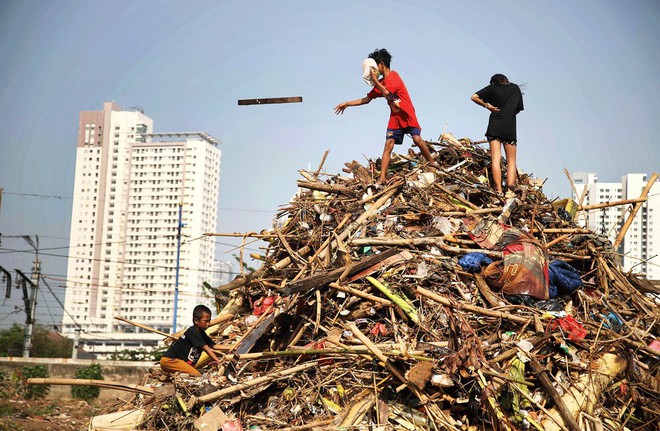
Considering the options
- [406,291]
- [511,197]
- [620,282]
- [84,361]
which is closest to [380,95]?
[511,197]

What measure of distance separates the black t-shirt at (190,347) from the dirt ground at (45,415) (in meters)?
6.66

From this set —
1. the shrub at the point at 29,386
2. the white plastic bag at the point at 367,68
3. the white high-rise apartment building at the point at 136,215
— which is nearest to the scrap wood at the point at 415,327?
the white plastic bag at the point at 367,68

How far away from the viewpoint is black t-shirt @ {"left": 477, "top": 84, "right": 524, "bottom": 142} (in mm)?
7133

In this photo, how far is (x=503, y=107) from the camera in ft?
23.6

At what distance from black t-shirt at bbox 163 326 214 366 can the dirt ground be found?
6661 mm

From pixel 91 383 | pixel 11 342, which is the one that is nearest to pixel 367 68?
pixel 91 383

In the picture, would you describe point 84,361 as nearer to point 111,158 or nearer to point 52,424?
point 52,424

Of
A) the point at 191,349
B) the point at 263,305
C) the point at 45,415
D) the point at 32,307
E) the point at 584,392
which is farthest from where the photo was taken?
the point at 32,307

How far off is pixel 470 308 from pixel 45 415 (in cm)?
1066

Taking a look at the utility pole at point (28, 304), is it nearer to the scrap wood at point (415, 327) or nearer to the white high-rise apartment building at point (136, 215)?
the scrap wood at point (415, 327)

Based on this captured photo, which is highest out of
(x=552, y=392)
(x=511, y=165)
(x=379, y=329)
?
(x=511, y=165)

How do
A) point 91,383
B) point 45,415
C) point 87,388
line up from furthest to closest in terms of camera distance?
point 87,388 < point 45,415 < point 91,383

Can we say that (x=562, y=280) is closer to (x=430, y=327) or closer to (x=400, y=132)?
(x=430, y=327)

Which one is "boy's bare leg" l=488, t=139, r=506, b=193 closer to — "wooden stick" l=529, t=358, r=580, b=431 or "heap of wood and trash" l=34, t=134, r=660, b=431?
"heap of wood and trash" l=34, t=134, r=660, b=431
